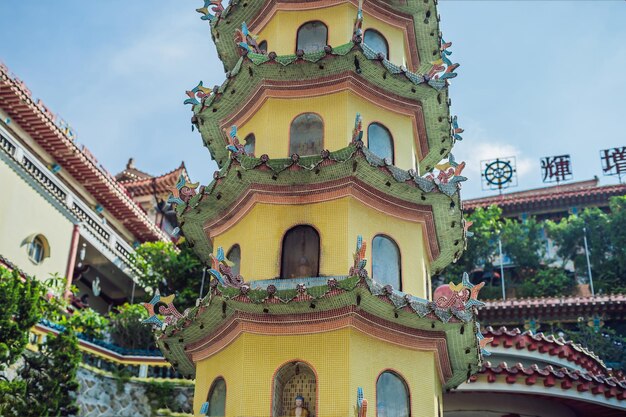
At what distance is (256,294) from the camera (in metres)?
12.4

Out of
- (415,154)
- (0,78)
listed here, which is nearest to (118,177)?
(0,78)

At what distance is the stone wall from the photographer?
20.5m

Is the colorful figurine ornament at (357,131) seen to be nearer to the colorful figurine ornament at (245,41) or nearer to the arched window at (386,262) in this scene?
the arched window at (386,262)

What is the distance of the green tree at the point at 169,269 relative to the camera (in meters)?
29.9

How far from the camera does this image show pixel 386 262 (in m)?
13.6

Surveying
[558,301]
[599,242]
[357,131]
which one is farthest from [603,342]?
[357,131]

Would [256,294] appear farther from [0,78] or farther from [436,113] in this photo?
[0,78]

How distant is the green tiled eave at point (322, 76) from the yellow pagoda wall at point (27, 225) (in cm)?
1260

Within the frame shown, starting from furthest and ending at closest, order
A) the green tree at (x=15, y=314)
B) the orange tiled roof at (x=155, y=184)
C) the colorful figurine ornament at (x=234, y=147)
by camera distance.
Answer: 1. the orange tiled roof at (x=155, y=184)
2. the green tree at (x=15, y=314)
3. the colorful figurine ornament at (x=234, y=147)

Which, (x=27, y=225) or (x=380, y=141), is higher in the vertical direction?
(x=27, y=225)

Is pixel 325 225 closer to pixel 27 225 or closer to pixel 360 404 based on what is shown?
pixel 360 404

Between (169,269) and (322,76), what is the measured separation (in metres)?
17.2

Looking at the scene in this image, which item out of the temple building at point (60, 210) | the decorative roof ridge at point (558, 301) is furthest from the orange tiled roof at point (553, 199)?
the temple building at point (60, 210)

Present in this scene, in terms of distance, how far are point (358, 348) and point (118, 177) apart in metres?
36.1
